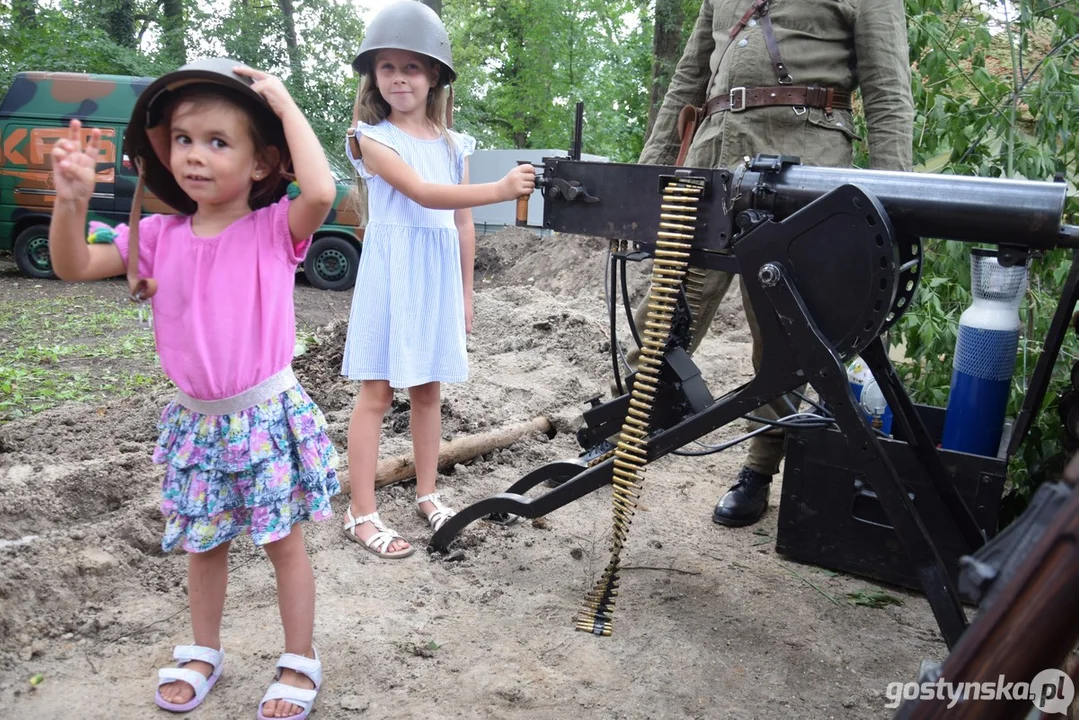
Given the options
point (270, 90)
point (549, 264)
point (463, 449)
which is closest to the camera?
point (270, 90)

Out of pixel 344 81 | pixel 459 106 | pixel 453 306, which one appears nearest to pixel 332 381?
pixel 453 306

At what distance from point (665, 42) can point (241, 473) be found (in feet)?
46.4

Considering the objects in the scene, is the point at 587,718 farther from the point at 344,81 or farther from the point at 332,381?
the point at 344,81

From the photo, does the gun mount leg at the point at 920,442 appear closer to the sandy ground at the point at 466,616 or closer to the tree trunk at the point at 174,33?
the sandy ground at the point at 466,616

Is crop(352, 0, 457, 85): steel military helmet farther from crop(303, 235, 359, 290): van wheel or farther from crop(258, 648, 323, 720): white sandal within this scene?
crop(303, 235, 359, 290): van wheel

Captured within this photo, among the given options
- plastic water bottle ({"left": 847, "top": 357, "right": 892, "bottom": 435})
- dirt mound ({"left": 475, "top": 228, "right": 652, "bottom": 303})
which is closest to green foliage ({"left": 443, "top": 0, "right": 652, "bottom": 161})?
dirt mound ({"left": 475, "top": 228, "right": 652, "bottom": 303})

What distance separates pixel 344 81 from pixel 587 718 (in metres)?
18.4

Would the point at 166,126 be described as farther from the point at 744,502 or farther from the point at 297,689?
the point at 744,502

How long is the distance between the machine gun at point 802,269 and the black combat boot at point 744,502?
40.3 inches

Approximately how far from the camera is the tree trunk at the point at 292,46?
18391 mm

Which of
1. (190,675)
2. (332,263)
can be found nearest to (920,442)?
(190,675)

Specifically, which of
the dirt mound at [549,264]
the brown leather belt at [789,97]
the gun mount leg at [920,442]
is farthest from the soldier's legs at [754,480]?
the dirt mound at [549,264]

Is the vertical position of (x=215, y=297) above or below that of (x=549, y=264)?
above

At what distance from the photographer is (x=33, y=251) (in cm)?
1162
